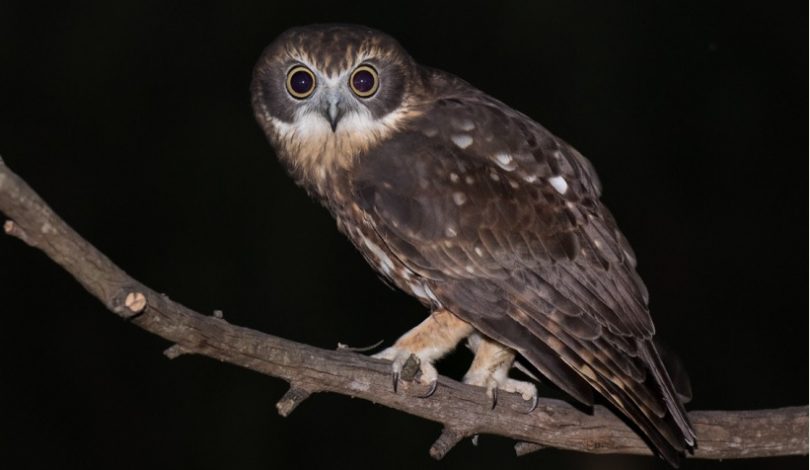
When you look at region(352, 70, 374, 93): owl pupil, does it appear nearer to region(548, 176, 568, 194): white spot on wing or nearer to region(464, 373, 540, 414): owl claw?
region(548, 176, 568, 194): white spot on wing

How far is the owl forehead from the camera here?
2.60 metres

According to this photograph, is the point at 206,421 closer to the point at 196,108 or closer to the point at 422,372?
the point at 196,108

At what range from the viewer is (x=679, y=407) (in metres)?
2.62

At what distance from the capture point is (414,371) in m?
2.53

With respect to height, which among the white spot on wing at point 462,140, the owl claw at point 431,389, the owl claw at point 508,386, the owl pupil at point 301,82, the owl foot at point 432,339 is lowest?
the owl claw at point 508,386

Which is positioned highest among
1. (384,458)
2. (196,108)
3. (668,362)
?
(196,108)

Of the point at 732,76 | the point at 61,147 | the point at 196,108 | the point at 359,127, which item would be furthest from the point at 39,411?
the point at 732,76

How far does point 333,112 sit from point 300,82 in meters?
0.12

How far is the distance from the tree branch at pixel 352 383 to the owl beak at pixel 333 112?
21.0 inches

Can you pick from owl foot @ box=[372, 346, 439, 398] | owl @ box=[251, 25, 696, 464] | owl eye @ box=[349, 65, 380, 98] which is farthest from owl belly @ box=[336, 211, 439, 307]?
owl eye @ box=[349, 65, 380, 98]

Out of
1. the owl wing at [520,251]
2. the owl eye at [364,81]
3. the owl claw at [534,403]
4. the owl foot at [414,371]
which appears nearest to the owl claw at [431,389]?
the owl foot at [414,371]

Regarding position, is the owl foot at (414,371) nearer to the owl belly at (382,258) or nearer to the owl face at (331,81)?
the owl belly at (382,258)

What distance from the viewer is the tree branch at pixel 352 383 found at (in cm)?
188

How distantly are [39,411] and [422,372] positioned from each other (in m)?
2.10
